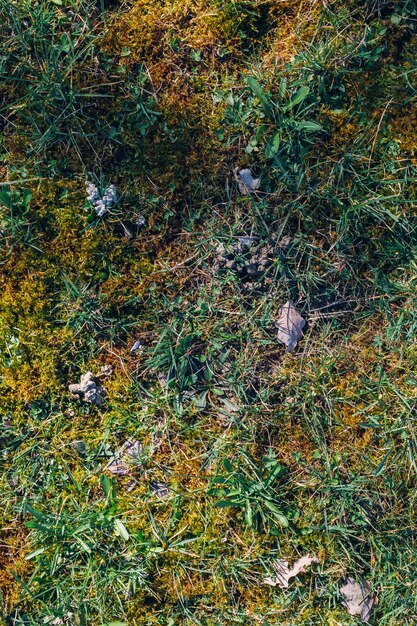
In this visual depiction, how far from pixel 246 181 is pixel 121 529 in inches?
76.4

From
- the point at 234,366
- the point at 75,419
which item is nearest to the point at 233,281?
the point at 234,366

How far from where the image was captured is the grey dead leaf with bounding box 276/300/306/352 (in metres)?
3.21

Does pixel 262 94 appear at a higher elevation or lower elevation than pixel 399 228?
higher

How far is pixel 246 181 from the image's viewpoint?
3199 millimetres

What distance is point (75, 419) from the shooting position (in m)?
3.23

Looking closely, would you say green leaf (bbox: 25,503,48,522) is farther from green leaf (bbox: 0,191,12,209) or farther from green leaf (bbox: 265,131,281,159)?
green leaf (bbox: 265,131,281,159)

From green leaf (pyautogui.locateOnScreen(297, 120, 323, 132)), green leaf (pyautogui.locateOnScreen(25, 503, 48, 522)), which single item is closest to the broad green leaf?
green leaf (pyautogui.locateOnScreen(25, 503, 48, 522))

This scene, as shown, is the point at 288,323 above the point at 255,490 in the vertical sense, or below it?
above

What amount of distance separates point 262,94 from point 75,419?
6.49 ft

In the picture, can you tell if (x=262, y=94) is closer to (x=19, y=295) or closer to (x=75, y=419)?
(x=19, y=295)

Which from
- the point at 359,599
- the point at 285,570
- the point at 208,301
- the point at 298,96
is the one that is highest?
the point at 298,96

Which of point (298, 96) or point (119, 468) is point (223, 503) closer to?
point (119, 468)

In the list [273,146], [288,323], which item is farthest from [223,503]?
[273,146]

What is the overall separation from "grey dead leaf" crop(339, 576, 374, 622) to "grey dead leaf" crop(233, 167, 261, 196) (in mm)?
2138
